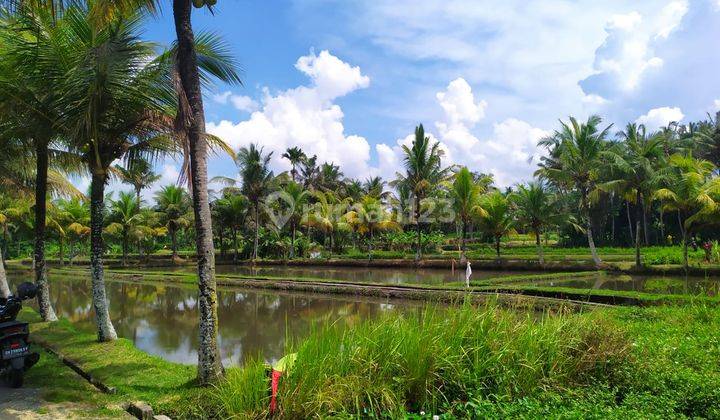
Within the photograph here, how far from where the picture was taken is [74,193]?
13172 millimetres

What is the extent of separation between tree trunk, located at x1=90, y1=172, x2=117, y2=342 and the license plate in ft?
7.99

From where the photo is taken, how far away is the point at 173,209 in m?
38.7

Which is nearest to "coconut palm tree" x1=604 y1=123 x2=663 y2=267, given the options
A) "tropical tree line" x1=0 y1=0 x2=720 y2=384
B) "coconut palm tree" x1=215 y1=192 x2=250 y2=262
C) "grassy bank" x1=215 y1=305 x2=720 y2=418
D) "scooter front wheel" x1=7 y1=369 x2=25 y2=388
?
"tropical tree line" x1=0 y1=0 x2=720 y2=384

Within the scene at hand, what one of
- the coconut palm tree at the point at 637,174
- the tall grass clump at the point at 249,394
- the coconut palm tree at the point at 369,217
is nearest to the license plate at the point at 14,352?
the tall grass clump at the point at 249,394

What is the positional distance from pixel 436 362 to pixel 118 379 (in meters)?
3.92

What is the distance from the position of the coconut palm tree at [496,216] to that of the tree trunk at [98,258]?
2055 centimetres

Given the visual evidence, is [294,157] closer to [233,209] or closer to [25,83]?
[233,209]

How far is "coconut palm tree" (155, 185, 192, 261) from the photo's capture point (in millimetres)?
38469

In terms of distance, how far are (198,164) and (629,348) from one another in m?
5.00

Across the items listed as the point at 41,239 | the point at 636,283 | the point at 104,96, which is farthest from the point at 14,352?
the point at 636,283

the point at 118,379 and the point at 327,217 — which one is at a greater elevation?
the point at 327,217

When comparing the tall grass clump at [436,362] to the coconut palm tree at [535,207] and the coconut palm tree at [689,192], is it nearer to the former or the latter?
the coconut palm tree at [689,192]

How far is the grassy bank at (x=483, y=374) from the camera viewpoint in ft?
13.0

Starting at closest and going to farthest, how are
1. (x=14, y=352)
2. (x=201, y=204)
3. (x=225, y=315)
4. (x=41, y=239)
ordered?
1. (x=14, y=352)
2. (x=201, y=204)
3. (x=41, y=239)
4. (x=225, y=315)
